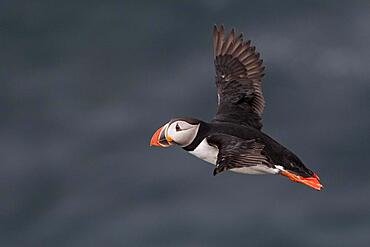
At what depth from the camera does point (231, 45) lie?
1786cm

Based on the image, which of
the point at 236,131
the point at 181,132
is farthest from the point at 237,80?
Result: the point at 181,132

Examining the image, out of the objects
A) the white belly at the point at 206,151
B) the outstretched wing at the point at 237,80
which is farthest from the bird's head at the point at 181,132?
the outstretched wing at the point at 237,80

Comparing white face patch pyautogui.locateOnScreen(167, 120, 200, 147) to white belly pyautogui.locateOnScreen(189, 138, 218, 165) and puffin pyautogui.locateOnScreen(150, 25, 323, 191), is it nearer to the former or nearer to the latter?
puffin pyautogui.locateOnScreen(150, 25, 323, 191)

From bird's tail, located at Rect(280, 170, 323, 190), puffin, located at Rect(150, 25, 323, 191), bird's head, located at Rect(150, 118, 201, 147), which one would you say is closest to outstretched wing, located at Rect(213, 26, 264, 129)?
puffin, located at Rect(150, 25, 323, 191)

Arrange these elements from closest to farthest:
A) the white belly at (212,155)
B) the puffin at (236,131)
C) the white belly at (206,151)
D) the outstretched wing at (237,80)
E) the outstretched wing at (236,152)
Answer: the outstretched wing at (236,152)
the puffin at (236,131)
the white belly at (212,155)
the white belly at (206,151)
the outstretched wing at (237,80)

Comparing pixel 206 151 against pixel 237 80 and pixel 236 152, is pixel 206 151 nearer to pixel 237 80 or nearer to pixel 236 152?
pixel 236 152

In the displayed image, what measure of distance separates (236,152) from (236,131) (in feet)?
4.08

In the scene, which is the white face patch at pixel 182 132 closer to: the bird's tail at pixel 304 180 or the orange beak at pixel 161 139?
the orange beak at pixel 161 139

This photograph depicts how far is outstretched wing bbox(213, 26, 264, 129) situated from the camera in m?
16.7

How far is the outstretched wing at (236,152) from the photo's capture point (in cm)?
1371

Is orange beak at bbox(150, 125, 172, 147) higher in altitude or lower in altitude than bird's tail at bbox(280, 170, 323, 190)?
lower

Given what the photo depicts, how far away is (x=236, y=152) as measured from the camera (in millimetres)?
14078

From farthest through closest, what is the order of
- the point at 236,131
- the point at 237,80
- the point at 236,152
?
the point at 237,80
the point at 236,131
the point at 236,152

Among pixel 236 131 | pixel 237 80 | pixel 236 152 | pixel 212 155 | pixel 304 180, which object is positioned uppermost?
pixel 237 80
